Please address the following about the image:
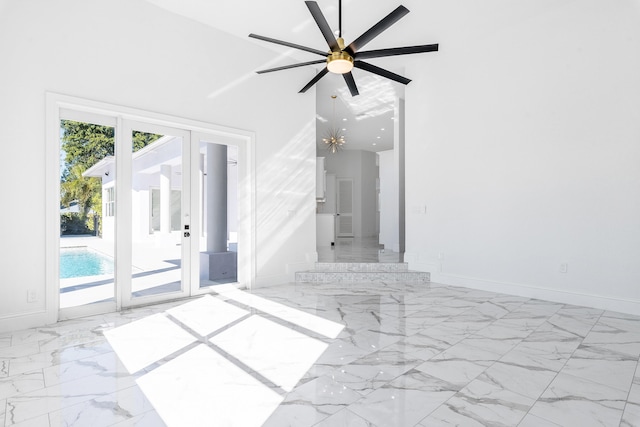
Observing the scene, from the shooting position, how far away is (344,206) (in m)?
12.8

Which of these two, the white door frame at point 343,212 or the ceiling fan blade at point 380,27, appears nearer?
the ceiling fan blade at point 380,27

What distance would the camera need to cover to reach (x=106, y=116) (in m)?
3.95

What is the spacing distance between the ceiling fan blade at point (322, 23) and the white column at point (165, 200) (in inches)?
104

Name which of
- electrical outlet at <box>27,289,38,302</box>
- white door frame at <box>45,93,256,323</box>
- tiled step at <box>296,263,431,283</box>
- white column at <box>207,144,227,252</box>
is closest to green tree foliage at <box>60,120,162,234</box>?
white door frame at <box>45,93,256,323</box>

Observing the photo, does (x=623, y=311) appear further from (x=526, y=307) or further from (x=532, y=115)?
(x=532, y=115)

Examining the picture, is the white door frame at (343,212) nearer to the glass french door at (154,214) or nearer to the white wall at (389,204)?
the white wall at (389,204)

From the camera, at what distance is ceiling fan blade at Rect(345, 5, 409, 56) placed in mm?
2691

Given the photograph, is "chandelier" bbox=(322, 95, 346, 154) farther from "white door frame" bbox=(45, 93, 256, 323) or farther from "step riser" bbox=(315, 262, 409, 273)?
"white door frame" bbox=(45, 93, 256, 323)

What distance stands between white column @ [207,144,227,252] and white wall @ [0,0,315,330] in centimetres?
50

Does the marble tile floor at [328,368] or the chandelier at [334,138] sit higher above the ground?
the chandelier at [334,138]

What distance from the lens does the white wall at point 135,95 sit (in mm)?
3301

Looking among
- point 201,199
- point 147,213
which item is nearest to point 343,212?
point 201,199

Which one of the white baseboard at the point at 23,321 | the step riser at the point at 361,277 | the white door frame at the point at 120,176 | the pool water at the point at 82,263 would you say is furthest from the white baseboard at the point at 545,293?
the white baseboard at the point at 23,321

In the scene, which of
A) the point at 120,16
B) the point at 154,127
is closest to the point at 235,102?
the point at 154,127
